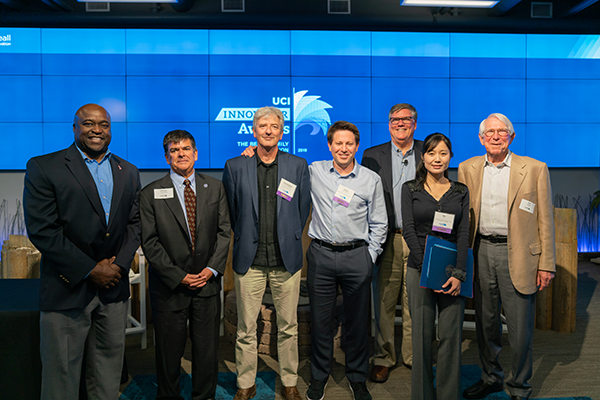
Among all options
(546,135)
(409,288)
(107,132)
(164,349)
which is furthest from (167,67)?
(546,135)

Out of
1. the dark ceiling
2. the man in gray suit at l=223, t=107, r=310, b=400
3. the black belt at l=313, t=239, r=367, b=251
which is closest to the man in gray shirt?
the black belt at l=313, t=239, r=367, b=251

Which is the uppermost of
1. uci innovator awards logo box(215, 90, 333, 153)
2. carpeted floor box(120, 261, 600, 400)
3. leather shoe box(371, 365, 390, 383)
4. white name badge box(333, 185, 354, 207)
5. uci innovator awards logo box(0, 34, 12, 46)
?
uci innovator awards logo box(0, 34, 12, 46)

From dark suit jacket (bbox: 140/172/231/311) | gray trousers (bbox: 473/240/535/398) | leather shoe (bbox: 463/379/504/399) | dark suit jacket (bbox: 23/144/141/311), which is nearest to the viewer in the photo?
dark suit jacket (bbox: 23/144/141/311)

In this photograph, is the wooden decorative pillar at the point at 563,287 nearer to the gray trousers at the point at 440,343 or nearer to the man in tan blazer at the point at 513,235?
the man in tan blazer at the point at 513,235

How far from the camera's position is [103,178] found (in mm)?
2143

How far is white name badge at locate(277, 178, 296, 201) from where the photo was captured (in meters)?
2.49

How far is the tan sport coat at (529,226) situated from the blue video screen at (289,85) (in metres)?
4.15

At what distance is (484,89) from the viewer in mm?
6590

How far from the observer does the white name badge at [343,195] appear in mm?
2523

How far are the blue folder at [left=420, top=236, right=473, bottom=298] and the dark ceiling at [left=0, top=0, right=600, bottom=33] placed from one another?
17.2 ft

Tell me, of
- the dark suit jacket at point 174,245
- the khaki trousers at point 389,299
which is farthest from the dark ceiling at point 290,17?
the dark suit jacket at point 174,245

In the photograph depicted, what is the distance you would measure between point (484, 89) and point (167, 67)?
551 cm

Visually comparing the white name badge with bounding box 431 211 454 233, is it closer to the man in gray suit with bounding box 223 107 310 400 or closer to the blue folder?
the blue folder

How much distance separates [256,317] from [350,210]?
980mm
